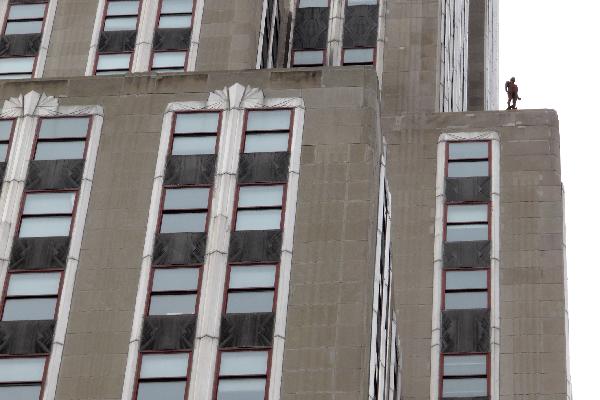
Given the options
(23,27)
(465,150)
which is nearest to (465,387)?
(465,150)

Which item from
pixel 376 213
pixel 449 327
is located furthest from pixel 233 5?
pixel 376 213

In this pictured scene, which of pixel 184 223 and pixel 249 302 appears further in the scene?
pixel 184 223

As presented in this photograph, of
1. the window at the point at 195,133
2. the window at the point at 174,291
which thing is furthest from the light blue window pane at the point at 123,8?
the window at the point at 174,291

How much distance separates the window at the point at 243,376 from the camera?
195 feet

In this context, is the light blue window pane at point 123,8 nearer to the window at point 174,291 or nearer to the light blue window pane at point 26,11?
the light blue window pane at point 26,11

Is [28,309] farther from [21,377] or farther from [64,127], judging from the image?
[64,127]

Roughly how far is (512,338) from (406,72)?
2231cm

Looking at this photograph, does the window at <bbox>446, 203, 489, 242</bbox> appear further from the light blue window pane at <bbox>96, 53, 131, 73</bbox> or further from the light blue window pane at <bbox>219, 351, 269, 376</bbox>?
the light blue window pane at <bbox>219, 351, 269, 376</bbox>

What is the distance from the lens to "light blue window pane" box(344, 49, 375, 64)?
9794cm

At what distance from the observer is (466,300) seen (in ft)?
270

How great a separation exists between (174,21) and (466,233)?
19525 millimetres

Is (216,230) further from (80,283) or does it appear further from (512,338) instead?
(512,338)

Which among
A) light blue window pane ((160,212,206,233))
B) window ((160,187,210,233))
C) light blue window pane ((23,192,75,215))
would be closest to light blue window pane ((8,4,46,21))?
light blue window pane ((23,192,75,215))

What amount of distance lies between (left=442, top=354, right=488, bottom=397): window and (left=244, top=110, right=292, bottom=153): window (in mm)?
18826
